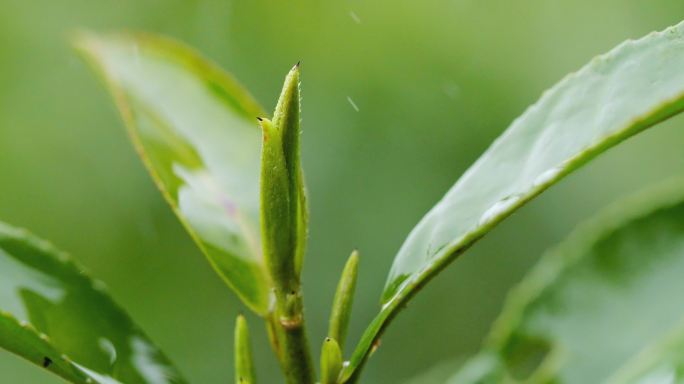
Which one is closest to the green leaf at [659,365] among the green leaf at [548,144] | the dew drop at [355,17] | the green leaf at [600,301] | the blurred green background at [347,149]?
the green leaf at [600,301]

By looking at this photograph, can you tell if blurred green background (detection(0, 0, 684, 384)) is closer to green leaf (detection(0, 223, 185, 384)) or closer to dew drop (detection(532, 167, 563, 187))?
green leaf (detection(0, 223, 185, 384))

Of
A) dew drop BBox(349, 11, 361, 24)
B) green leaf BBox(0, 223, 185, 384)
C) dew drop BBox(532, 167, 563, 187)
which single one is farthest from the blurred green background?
dew drop BBox(532, 167, 563, 187)

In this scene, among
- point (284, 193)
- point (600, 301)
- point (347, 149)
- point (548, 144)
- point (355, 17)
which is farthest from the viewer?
point (355, 17)

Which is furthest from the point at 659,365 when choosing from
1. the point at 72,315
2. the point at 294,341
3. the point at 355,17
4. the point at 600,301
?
the point at 355,17

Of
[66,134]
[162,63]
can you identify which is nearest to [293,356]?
[162,63]

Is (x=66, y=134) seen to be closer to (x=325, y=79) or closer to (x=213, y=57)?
(x=213, y=57)

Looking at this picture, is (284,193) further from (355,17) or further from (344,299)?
(355,17)
